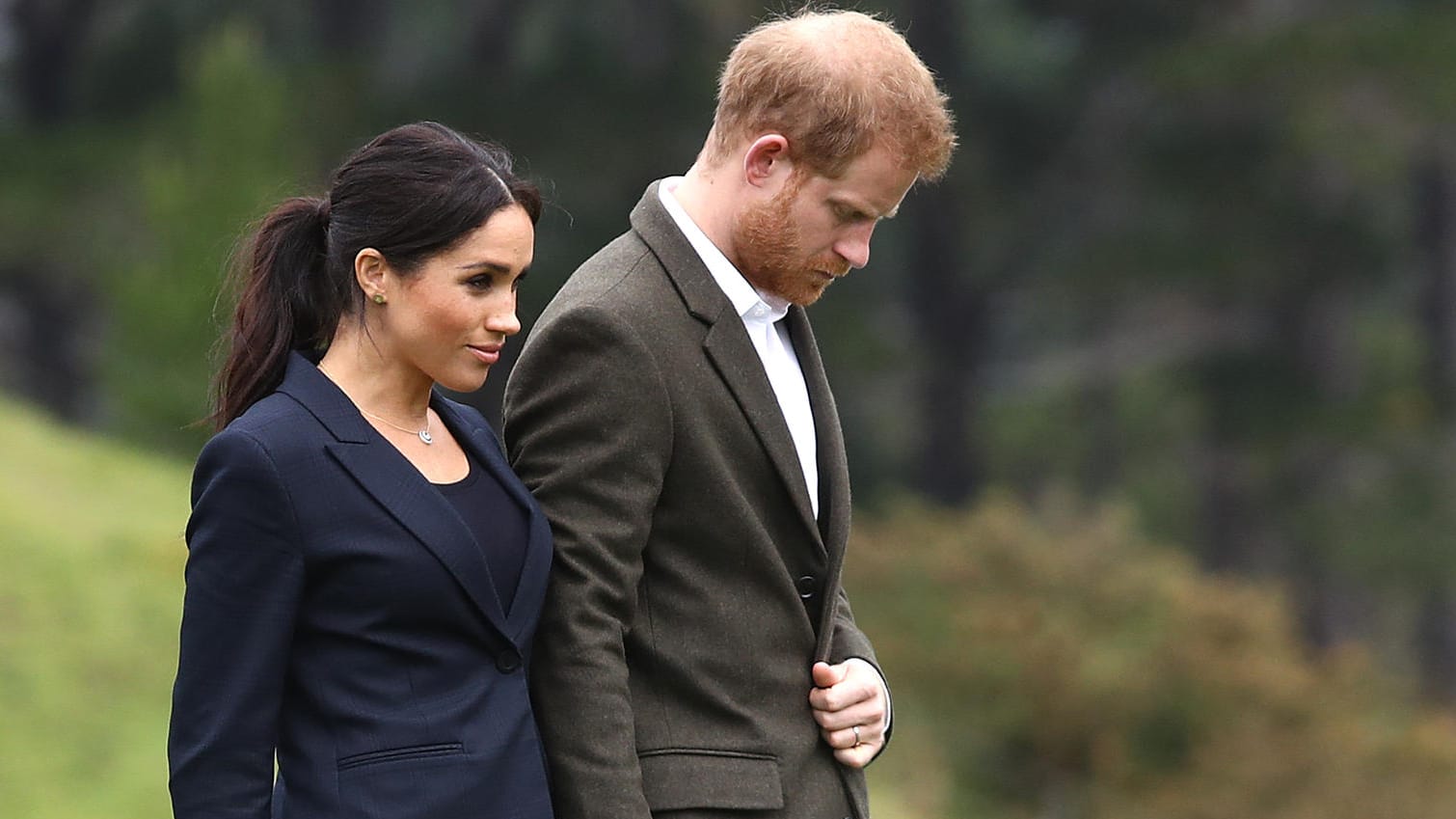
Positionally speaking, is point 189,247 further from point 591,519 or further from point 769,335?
point 591,519

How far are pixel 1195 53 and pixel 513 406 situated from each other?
15258 millimetres

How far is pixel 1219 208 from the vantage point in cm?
1739

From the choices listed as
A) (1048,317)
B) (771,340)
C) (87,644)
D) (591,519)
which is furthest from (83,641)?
(1048,317)

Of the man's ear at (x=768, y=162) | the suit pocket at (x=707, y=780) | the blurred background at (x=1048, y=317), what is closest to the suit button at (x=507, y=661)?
the suit pocket at (x=707, y=780)

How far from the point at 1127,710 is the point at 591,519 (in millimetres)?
7208

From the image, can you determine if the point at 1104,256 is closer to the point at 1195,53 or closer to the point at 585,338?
the point at 1195,53

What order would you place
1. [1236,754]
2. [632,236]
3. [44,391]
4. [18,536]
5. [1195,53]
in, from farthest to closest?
[44,391]
[1195,53]
[1236,754]
[18,536]
[632,236]

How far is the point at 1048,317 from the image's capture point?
21.4 meters

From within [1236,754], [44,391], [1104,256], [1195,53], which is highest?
[1195,53]

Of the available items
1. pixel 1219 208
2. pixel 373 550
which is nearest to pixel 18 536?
pixel 373 550

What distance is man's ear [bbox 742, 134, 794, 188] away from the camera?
2.40 metres

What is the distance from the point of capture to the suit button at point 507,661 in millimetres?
2234

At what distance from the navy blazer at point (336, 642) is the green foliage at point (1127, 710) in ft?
21.2

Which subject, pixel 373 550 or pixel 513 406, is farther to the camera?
pixel 513 406
